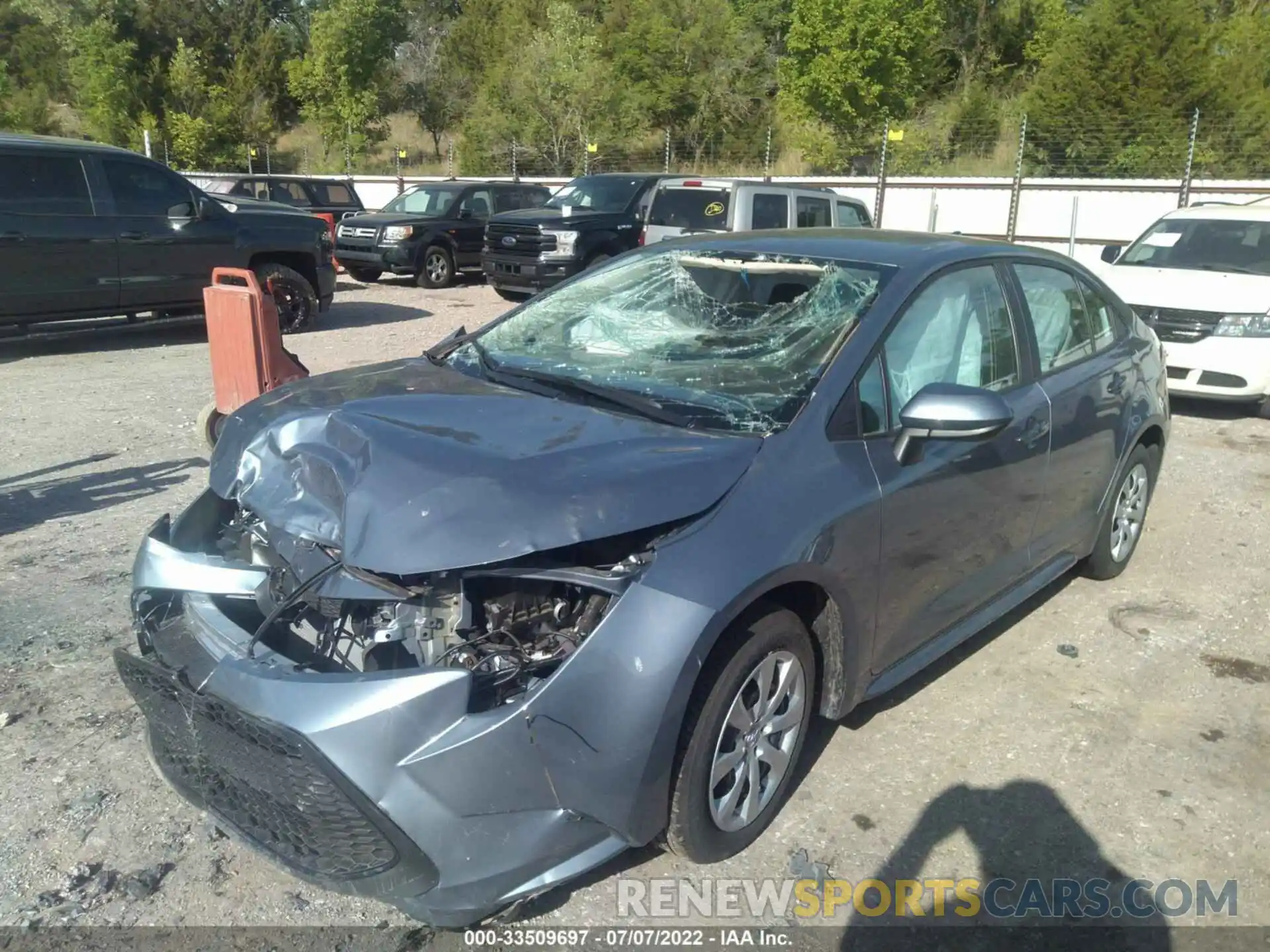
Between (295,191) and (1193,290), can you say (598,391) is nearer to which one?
(1193,290)

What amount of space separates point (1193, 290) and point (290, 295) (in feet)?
30.1

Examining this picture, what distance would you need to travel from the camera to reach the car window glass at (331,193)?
773 inches

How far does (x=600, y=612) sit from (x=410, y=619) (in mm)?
489

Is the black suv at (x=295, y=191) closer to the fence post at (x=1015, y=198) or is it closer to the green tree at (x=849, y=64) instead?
the fence post at (x=1015, y=198)

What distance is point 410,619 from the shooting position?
262 centimetres

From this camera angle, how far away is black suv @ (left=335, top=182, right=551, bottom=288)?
53.5 ft

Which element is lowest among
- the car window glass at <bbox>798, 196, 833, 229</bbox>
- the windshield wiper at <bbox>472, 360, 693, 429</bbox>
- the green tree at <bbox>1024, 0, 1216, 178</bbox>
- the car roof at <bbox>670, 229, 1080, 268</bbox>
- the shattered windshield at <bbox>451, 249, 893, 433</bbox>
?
the car window glass at <bbox>798, 196, 833, 229</bbox>

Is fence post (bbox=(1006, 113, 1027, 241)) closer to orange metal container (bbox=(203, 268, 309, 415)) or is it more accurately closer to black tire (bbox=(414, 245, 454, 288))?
black tire (bbox=(414, 245, 454, 288))

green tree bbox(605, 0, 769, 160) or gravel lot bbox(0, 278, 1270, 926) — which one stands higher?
green tree bbox(605, 0, 769, 160)

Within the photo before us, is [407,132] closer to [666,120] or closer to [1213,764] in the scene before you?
[666,120]

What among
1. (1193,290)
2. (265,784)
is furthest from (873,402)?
(1193,290)

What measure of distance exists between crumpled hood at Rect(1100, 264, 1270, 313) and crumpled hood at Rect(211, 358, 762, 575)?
6634 mm

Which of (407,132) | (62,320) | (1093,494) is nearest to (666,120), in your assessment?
(407,132)

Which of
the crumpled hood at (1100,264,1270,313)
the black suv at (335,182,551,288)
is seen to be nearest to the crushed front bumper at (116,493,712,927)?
the crumpled hood at (1100,264,1270,313)
